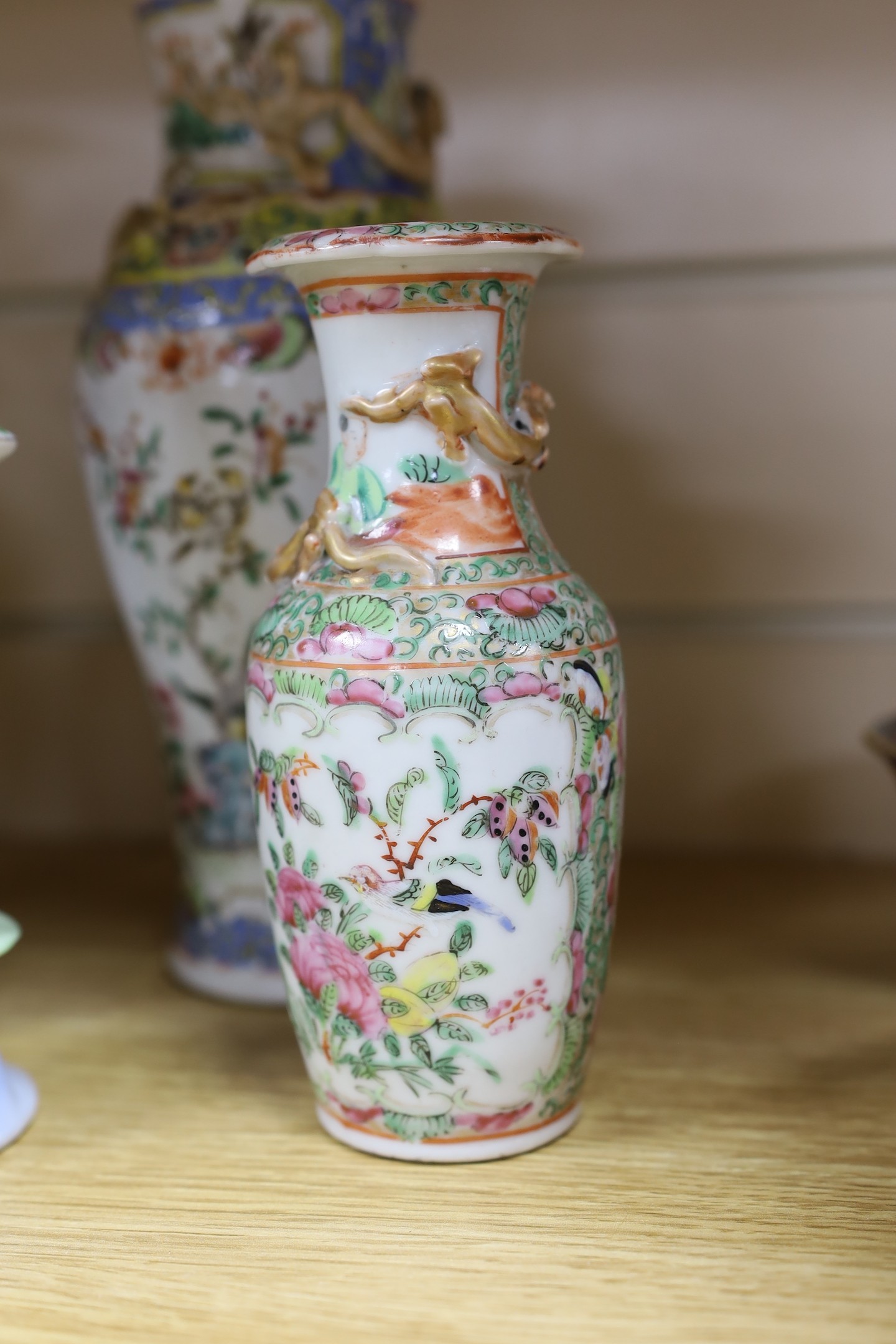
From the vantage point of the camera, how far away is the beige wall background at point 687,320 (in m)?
1.00

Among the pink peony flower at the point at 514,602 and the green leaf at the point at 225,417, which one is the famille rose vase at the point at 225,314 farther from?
the pink peony flower at the point at 514,602

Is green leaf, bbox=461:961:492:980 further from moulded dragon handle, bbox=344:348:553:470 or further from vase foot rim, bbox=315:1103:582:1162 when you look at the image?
moulded dragon handle, bbox=344:348:553:470

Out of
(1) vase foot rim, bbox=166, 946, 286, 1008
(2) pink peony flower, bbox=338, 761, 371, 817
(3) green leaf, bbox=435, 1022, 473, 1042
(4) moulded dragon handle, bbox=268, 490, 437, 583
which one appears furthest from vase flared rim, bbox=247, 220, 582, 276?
(1) vase foot rim, bbox=166, 946, 286, 1008

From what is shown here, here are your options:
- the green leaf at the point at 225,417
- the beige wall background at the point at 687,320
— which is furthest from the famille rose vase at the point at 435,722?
the beige wall background at the point at 687,320

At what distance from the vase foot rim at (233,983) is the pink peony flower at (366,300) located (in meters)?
0.40

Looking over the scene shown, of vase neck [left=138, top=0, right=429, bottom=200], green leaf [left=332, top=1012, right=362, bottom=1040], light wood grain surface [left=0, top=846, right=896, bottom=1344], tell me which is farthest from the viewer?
vase neck [left=138, top=0, right=429, bottom=200]

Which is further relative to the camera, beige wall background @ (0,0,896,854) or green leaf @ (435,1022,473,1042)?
beige wall background @ (0,0,896,854)

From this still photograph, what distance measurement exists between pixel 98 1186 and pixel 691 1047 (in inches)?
12.2

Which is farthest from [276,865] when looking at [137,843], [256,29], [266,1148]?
[137,843]

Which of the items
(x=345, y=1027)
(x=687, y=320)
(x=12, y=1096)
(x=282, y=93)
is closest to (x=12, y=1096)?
(x=12, y=1096)

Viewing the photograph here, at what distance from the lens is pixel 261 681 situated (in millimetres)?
644

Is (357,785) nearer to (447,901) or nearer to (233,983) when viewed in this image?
(447,901)

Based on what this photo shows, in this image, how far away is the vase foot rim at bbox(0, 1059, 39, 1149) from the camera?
0.69 m

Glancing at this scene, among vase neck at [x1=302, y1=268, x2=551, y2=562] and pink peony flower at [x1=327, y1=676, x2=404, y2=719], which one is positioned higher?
vase neck at [x1=302, y1=268, x2=551, y2=562]
